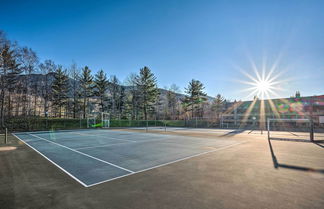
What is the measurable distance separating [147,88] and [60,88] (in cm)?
1876

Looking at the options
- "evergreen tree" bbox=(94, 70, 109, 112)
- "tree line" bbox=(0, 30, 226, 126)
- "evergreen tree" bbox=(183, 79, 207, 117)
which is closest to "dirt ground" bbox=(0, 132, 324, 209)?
"tree line" bbox=(0, 30, 226, 126)

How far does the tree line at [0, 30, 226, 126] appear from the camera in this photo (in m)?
24.8

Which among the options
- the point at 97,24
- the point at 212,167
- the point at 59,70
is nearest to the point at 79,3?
the point at 97,24

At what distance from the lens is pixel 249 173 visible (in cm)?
488

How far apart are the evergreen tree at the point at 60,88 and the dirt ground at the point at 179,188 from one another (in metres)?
31.6

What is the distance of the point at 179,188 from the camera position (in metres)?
3.79

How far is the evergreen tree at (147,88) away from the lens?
131ft

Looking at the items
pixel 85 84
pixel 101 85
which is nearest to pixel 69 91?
pixel 85 84

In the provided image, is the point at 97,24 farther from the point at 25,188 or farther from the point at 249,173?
the point at 249,173

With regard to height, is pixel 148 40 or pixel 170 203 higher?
pixel 148 40

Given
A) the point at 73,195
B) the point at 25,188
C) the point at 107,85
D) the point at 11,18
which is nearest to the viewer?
the point at 73,195

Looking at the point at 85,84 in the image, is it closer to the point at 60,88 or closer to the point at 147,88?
the point at 60,88

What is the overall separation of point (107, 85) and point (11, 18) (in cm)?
2415

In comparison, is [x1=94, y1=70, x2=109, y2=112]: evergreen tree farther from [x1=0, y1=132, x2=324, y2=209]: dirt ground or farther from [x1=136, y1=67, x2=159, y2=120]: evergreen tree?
[x1=0, y1=132, x2=324, y2=209]: dirt ground
